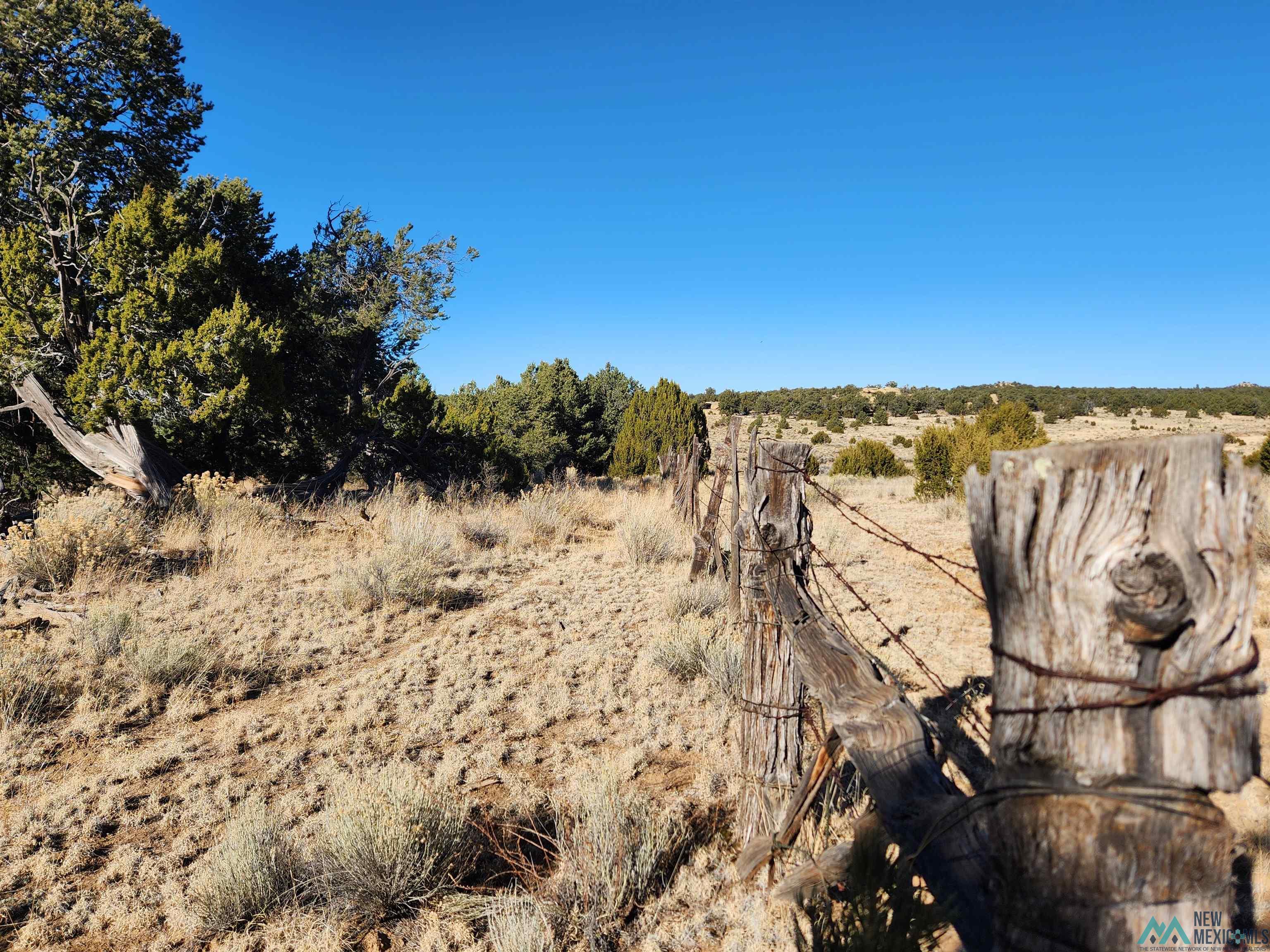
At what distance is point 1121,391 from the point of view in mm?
51500

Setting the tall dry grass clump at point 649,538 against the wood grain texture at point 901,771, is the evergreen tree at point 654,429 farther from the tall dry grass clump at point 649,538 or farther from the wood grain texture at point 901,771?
the wood grain texture at point 901,771

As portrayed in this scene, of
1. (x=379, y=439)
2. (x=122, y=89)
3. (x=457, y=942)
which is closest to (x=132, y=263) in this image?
(x=122, y=89)

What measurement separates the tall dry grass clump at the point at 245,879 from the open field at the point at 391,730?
0.02m

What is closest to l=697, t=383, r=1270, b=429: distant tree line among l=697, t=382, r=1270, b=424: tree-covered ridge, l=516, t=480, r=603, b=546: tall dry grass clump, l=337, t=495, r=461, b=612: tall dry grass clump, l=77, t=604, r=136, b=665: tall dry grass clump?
l=697, t=382, r=1270, b=424: tree-covered ridge

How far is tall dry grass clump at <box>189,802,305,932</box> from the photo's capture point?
2660 millimetres

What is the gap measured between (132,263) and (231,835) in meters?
10.2

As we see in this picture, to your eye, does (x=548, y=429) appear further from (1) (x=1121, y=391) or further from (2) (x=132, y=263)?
(1) (x=1121, y=391)

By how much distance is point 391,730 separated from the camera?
14.1 feet

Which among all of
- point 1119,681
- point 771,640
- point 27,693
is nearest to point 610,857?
point 771,640

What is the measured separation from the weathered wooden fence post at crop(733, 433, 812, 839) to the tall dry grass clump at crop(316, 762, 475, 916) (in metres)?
1.42

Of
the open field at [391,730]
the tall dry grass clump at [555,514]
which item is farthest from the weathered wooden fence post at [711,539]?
the tall dry grass clump at [555,514]

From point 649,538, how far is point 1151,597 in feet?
25.9

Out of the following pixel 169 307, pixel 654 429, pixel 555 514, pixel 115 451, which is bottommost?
pixel 555 514

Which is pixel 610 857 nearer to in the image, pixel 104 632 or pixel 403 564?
pixel 104 632
